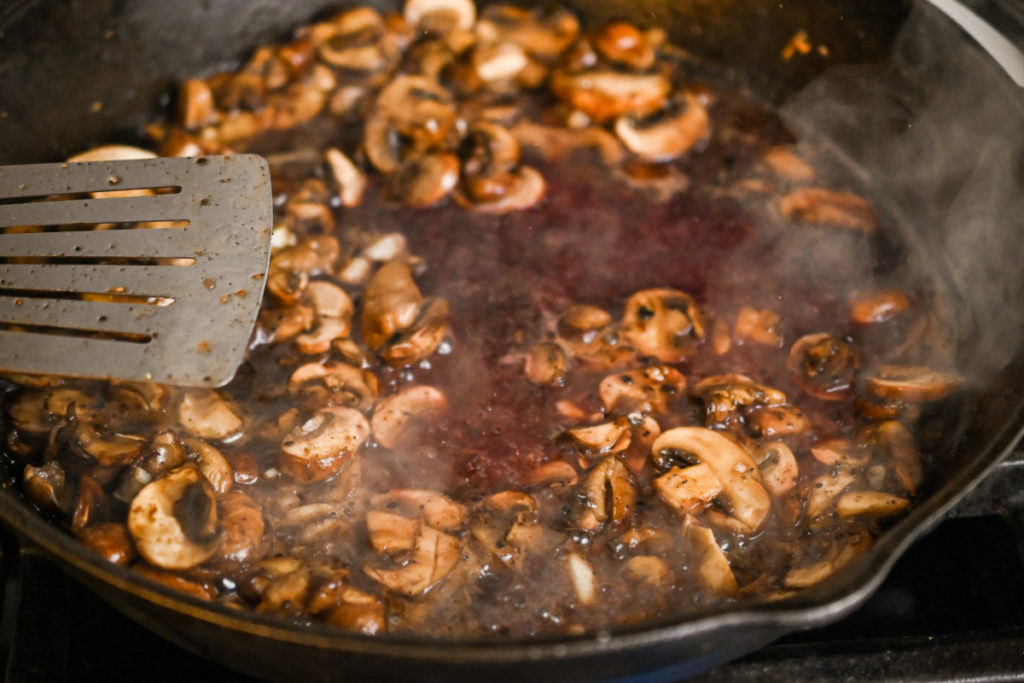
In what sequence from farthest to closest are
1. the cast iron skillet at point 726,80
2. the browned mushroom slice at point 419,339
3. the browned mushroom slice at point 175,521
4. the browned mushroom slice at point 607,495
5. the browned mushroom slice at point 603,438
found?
the browned mushroom slice at point 419,339
the browned mushroom slice at point 603,438
the browned mushroom slice at point 607,495
the browned mushroom slice at point 175,521
the cast iron skillet at point 726,80

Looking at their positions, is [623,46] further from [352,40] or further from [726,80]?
[352,40]

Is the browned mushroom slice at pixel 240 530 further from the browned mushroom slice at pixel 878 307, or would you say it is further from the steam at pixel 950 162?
the steam at pixel 950 162

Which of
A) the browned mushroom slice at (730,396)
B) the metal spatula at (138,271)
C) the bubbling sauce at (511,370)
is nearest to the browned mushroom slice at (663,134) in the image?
the bubbling sauce at (511,370)

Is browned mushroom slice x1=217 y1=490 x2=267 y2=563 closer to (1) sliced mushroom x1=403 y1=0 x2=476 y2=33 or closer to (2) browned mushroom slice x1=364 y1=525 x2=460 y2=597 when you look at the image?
(2) browned mushroom slice x1=364 y1=525 x2=460 y2=597

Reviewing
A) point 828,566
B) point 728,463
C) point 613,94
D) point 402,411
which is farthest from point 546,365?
point 613,94

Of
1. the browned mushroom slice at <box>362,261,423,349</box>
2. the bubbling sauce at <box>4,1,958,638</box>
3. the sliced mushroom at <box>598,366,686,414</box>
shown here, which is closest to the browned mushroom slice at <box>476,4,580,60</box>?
the bubbling sauce at <box>4,1,958,638</box>

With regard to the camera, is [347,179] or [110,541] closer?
[110,541]

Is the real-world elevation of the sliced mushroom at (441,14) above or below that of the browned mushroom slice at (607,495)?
above
